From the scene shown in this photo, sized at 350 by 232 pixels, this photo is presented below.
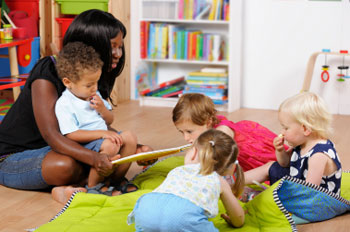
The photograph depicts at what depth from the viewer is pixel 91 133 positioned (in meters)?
2.14

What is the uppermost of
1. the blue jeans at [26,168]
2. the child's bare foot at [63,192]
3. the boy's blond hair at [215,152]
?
the boy's blond hair at [215,152]

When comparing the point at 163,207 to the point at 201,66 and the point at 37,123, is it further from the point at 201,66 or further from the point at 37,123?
the point at 201,66

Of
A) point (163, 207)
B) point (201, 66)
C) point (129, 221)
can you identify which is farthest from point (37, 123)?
point (201, 66)

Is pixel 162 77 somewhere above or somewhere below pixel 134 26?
below

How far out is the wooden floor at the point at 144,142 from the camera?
1926 mm

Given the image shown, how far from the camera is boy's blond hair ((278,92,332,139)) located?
194 cm

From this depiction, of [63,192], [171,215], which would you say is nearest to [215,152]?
[171,215]

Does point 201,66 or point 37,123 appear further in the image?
point 201,66

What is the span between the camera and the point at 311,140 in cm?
198

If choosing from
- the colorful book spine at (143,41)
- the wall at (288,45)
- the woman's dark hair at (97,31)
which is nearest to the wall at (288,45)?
the wall at (288,45)

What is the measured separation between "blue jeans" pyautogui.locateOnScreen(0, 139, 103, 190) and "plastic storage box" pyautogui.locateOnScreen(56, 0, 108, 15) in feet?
6.81

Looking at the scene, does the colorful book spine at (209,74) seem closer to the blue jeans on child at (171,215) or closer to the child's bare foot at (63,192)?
the child's bare foot at (63,192)

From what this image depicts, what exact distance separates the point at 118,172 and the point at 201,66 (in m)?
2.20

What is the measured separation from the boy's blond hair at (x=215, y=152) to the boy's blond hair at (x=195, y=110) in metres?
0.48
